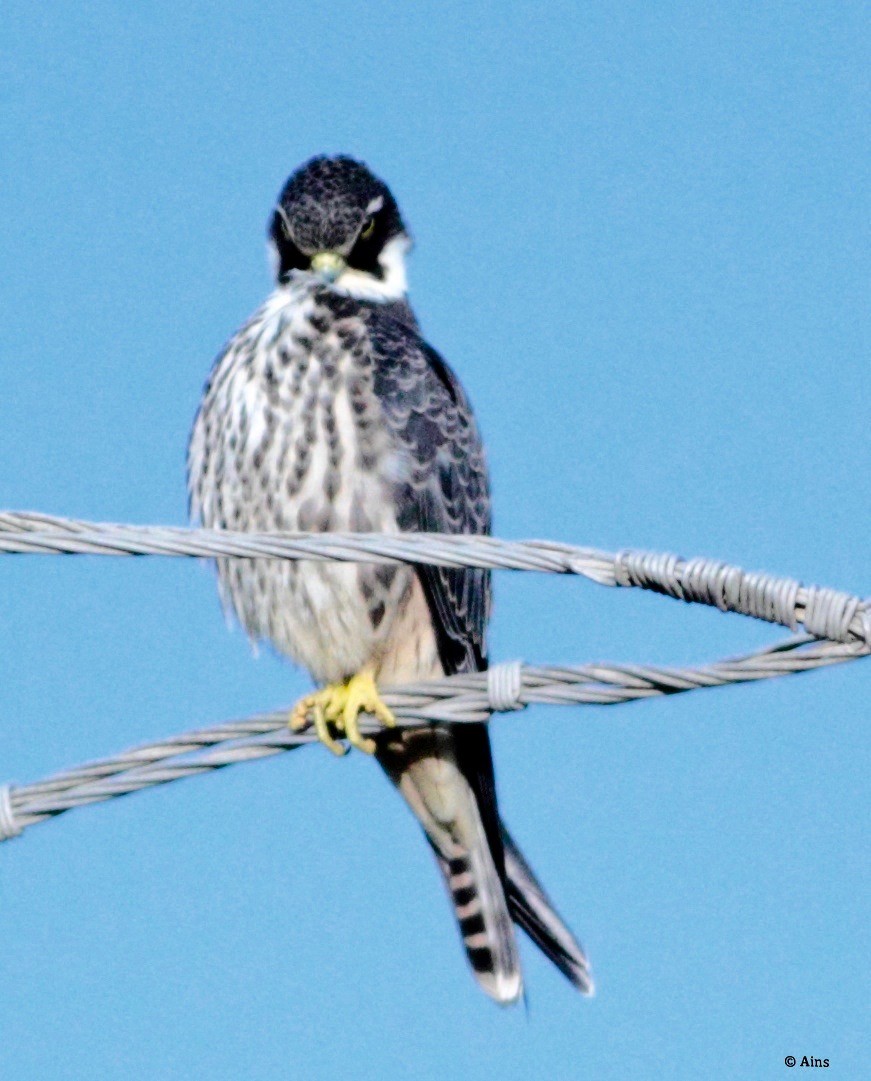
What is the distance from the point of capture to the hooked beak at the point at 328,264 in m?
5.47

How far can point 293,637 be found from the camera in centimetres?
518

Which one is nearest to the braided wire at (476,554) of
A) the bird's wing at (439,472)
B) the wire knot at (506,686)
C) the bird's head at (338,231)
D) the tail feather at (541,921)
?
the wire knot at (506,686)

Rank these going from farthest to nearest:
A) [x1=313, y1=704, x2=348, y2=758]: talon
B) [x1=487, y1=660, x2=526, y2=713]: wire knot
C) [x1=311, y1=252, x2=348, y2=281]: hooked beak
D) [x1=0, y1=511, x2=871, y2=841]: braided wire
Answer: [x1=311, y1=252, x2=348, y2=281]: hooked beak < [x1=313, y1=704, x2=348, y2=758]: talon < [x1=487, y1=660, x2=526, y2=713]: wire knot < [x1=0, y1=511, x2=871, y2=841]: braided wire

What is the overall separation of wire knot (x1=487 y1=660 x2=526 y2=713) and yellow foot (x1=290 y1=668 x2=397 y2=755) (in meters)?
1.17

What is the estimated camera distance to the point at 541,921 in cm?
535

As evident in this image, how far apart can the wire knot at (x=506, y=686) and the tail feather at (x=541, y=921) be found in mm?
1840

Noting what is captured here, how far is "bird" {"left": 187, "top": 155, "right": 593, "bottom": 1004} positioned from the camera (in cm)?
504

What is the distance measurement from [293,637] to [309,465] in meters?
0.48

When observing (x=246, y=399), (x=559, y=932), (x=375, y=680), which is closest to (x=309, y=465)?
(x=246, y=399)

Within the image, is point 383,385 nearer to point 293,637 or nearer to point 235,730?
point 293,637

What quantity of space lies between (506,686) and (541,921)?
6.52ft

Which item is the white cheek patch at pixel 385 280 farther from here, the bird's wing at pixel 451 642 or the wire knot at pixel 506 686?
the wire knot at pixel 506 686

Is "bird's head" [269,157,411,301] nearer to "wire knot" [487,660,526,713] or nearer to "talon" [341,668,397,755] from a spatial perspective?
"talon" [341,668,397,755]

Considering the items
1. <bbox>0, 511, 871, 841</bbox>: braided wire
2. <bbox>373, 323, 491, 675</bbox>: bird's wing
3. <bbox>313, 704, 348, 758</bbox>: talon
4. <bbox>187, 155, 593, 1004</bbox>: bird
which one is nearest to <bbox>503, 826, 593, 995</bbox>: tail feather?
<bbox>187, 155, 593, 1004</bbox>: bird
